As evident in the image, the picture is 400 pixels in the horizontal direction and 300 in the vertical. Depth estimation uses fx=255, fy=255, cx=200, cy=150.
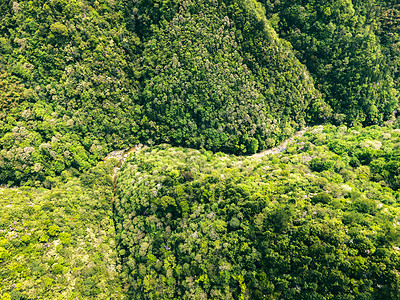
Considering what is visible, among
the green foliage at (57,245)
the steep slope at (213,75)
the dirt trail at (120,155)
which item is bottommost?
the green foliage at (57,245)

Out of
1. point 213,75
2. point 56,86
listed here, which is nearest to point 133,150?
point 56,86

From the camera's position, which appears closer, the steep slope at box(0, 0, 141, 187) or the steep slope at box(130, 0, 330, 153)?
the steep slope at box(0, 0, 141, 187)

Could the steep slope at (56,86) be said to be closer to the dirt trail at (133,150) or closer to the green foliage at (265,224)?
the dirt trail at (133,150)

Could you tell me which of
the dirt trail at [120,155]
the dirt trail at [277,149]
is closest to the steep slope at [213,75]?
the dirt trail at [277,149]

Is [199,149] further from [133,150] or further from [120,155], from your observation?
[120,155]

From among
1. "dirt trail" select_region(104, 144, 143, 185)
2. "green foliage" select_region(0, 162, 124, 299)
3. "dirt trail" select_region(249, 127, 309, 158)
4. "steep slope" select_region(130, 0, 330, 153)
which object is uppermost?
"steep slope" select_region(130, 0, 330, 153)

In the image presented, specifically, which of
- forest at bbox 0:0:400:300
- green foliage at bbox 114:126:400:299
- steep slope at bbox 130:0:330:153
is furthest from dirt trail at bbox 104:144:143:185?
steep slope at bbox 130:0:330:153

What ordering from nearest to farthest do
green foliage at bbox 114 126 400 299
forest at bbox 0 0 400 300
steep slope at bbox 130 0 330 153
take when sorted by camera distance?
green foliage at bbox 114 126 400 299 < forest at bbox 0 0 400 300 < steep slope at bbox 130 0 330 153

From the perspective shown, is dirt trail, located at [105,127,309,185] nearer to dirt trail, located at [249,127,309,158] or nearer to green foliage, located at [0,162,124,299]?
dirt trail, located at [249,127,309,158]
